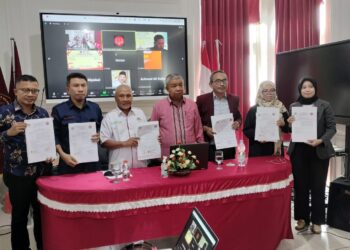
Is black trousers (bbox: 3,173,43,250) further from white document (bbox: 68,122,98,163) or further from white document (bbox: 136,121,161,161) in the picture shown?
white document (bbox: 136,121,161,161)

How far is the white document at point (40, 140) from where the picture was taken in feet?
7.39

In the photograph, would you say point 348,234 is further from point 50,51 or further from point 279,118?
point 50,51

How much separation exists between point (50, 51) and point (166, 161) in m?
1.97

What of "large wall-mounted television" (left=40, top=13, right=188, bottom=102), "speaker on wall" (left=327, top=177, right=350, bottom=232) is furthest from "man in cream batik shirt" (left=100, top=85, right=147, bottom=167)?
"speaker on wall" (left=327, top=177, right=350, bottom=232)

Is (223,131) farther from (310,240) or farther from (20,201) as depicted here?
(20,201)

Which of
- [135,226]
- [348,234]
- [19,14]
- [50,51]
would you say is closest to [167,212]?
[135,226]

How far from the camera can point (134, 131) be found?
8.82 ft

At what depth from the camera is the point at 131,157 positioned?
2.69 meters

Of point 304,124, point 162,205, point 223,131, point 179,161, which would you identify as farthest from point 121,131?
point 304,124

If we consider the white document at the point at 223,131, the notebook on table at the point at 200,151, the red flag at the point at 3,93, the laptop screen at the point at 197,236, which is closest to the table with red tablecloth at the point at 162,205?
the notebook on table at the point at 200,151

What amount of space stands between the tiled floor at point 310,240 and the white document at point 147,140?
138 cm

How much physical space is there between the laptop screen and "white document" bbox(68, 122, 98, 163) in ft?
4.97

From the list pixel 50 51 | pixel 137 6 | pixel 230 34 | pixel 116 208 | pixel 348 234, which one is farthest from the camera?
pixel 230 34

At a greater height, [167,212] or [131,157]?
[131,157]
